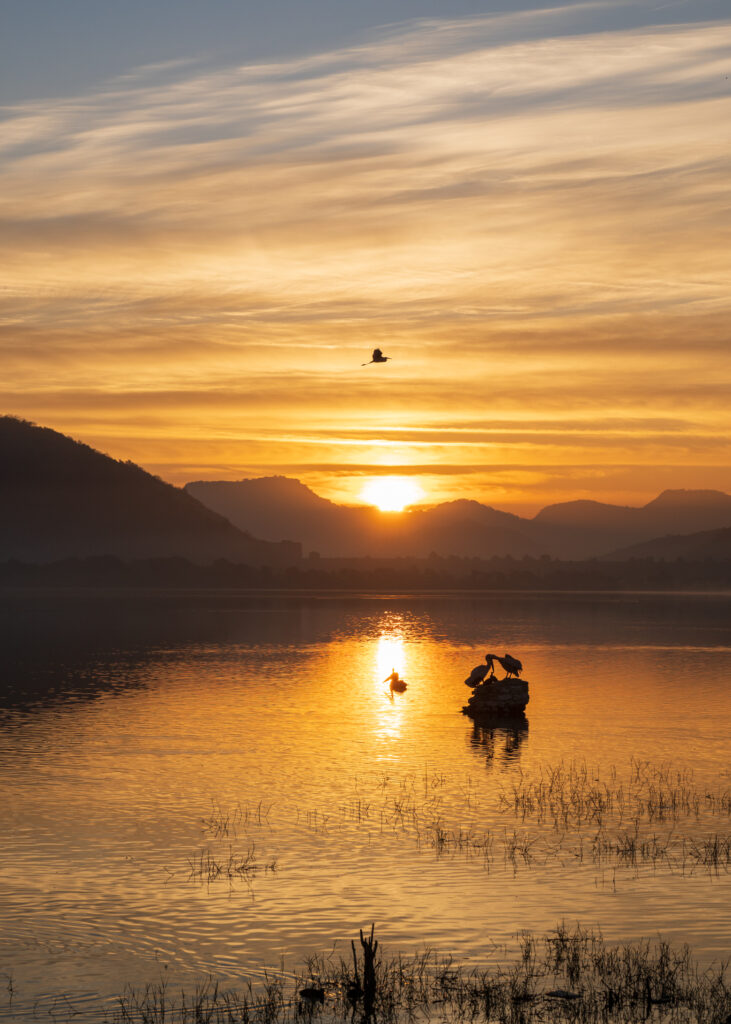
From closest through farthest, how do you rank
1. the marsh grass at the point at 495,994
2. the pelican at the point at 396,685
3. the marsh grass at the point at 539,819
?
1. the marsh grass at the point at 495,994
2. the marsh grass at the point at 539,819
3. the pelican at the point at 396,685

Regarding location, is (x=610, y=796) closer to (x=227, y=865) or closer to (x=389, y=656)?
(x=227, y=865)

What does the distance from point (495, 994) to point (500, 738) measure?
139 ft

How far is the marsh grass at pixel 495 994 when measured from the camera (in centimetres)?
2252

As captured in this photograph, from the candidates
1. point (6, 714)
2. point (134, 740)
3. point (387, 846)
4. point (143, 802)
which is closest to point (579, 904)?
point (387, 846)

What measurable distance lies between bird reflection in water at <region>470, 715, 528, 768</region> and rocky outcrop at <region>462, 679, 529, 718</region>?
2.07 ft

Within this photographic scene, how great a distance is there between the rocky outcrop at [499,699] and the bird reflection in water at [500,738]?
0.63 metres

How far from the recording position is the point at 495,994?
2352 cm

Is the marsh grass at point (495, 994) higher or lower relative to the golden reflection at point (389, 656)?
lower

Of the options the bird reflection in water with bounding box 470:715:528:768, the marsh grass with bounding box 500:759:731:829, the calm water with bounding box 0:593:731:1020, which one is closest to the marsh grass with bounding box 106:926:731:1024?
the calm water with bounding box 0:593:731:1020

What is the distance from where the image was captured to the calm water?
91.2 feet

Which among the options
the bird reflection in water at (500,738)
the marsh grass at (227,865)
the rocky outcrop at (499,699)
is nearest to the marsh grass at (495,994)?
the marsh grass at (227,865)

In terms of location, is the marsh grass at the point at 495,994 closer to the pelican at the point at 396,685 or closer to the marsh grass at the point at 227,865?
the marsh grass at the point at 227,865

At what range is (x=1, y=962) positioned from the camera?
85.3 feet

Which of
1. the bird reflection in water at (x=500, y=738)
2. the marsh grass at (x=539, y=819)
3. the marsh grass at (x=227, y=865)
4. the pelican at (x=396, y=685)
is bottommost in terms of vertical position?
the marsh grass at (x=227, y=865)
